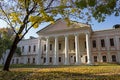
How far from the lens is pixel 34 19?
1348 cm

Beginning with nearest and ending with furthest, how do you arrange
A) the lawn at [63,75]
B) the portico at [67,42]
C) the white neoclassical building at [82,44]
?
the lawn at [63,75] → the white neoclassical building at [82,44] → the portico at [67,42]

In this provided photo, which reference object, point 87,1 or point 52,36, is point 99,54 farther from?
point 87,1

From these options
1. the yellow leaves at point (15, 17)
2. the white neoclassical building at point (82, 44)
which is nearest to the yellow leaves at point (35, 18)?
the yellow leaves at point (15, 17)

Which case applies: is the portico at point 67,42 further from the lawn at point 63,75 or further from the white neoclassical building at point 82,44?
the lawn at point 63,75

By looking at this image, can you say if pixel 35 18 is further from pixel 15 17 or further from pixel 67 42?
pixel 67 42

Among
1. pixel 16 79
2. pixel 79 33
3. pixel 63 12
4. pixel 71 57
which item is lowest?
pixel 16 79

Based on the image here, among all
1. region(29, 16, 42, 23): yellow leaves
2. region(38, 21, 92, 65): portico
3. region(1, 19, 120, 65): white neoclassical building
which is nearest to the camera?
region(29, 16, 42, 23): yellow leaves

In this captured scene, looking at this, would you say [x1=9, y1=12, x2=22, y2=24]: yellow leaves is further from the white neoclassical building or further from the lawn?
the white neoclassical building

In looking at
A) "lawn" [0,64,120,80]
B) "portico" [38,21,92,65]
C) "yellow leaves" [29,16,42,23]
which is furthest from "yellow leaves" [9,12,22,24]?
"portico" [38,21,92,65]

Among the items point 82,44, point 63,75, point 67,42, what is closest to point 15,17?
point 63,75

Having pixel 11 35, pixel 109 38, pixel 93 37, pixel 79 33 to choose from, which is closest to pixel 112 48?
pixel 109 38

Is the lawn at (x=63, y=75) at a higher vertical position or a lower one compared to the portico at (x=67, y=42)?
lower

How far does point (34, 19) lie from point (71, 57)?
28.4 meters

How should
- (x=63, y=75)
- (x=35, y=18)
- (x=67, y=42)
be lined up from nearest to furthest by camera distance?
(x=63, y=75) → (x=35, y=18) → (x=67, y=42)
